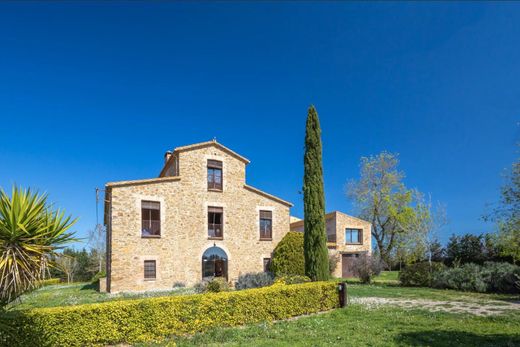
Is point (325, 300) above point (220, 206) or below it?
below

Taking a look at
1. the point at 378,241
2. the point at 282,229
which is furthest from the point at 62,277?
the point at 378,241

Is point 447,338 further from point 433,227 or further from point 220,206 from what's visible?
point 433,227

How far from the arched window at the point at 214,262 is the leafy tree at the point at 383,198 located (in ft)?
66.9

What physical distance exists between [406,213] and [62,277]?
44.4 meters

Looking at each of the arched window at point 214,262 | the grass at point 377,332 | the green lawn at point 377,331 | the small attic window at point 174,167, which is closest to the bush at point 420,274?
the green lawn at point 377,331

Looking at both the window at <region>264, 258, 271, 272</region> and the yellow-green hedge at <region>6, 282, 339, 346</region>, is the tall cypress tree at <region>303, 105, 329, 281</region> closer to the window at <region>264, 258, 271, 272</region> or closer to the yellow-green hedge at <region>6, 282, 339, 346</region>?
the yellow-green hedge at <region>6, 282, 339, 346</region>

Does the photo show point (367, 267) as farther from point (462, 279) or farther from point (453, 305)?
point (453, 305)

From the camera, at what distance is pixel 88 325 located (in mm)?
7984

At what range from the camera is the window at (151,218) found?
2175 cm

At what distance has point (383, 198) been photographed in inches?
1478

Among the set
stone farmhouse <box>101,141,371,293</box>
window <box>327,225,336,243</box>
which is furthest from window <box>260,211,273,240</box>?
window <box>327,225,336,243</box>

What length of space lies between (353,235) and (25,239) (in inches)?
1207

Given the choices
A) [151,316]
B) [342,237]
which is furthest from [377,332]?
[342,237]

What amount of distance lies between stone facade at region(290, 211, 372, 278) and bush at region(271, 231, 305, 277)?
778 cm
